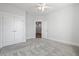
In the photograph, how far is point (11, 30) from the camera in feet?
13.7

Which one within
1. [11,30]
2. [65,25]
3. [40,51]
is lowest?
[40,51]

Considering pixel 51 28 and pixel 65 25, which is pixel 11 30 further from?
pixel 65 25

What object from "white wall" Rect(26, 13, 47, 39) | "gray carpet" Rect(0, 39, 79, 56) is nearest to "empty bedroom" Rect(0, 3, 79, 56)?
"gray carpet" Rect(0, 39, 79, 56)

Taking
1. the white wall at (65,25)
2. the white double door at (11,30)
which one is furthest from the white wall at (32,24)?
the white double door at (11,30)

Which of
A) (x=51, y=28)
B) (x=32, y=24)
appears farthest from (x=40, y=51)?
(x=32, y=24)

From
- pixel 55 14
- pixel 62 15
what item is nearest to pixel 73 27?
pixel 62 15

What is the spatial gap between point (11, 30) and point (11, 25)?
29 cm

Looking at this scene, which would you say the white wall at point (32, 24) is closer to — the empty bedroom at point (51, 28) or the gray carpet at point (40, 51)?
the empty bedroom at point (51, 28)

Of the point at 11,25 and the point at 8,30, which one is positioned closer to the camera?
the point at 8,30

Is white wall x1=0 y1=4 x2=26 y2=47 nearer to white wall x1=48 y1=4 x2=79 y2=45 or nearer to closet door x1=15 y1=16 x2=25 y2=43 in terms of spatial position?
closet door x1=15 y1=16 x2=25 y2=43

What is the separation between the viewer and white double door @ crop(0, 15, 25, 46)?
3796 mm

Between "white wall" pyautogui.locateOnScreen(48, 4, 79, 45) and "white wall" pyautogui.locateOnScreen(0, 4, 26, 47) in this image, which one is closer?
"white wall" pyautogui.locateOnScreen(0, 4, 26, 47)

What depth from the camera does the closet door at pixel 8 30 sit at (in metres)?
3.84

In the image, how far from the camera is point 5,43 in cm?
388
